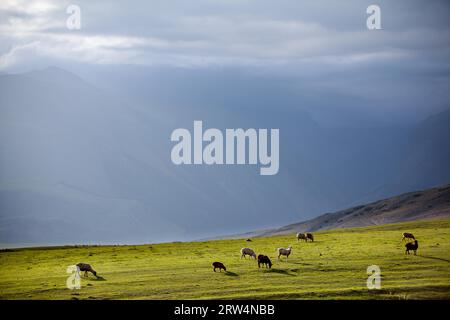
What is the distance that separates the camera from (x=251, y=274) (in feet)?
174

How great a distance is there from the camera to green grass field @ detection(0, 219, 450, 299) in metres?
48.9

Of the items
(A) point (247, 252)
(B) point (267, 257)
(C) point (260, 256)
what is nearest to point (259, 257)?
(C) point (260, 256)

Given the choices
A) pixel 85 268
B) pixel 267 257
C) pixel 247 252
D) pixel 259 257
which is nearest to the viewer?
pixel 259 257

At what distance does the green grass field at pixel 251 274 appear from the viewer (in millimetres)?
48906

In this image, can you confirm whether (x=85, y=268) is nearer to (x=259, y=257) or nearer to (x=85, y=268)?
(x=85, y=268)

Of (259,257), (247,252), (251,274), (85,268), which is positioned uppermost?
(247,252)

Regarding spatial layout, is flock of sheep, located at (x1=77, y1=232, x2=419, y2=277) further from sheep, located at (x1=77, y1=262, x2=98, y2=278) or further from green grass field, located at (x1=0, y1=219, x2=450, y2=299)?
green grass field, located at (x1=0, y1=219, x2=450, y2=299)

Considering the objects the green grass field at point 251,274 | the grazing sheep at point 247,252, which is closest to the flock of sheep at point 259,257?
the grazing sheep at point 247,252

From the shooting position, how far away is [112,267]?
63094 millimetres

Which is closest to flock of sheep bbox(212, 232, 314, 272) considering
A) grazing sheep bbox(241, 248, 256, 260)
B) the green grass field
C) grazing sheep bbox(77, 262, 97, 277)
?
grazing sheep bbox(241, 248, 256, 260)

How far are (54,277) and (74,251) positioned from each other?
25151 millimetres

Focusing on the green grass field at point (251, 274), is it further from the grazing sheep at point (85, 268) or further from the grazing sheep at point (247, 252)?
the grazing sheep at point (85, 268)

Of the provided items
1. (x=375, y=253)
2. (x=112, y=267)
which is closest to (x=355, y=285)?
(x=375, y=253)
